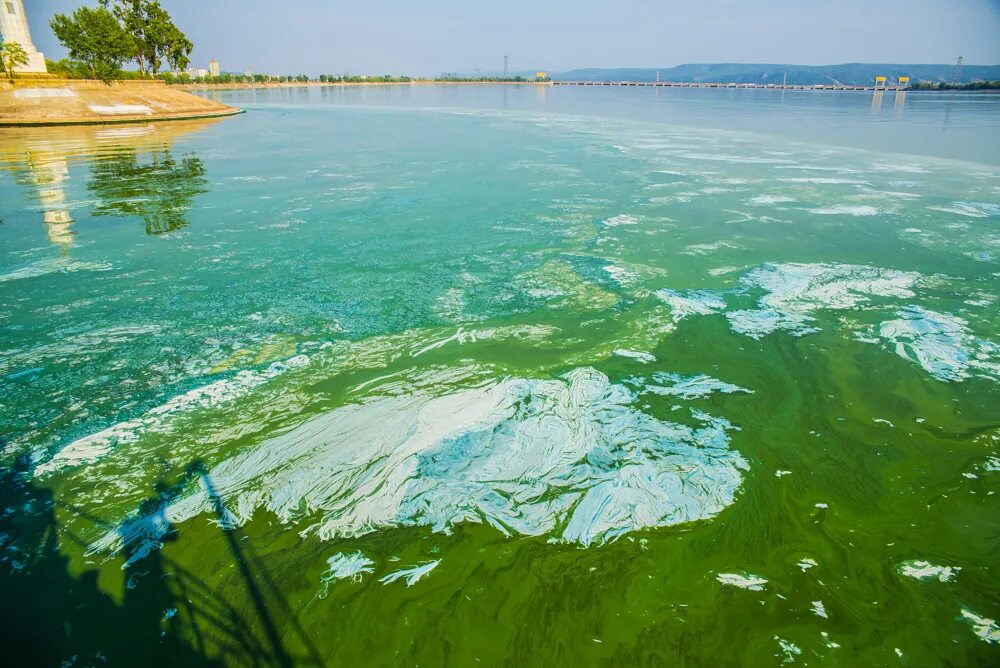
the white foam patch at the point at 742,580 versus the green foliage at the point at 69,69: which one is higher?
the green foliage at the point at 69,69

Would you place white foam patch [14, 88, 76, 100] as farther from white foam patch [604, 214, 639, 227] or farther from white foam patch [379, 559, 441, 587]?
white foam patch [379, 559, 441, 587]

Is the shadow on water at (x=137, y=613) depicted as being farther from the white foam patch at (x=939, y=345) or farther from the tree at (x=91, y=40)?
the tree at (x=91, y=40)

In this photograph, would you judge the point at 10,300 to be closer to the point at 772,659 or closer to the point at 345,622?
the point at 345,622

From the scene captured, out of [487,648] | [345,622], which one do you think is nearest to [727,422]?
[487,648]

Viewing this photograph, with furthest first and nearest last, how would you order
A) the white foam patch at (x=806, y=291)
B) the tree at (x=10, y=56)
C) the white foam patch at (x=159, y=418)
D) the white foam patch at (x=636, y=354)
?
1. the tree at (x=10, y=56)
2. the white foam patch at (x=806, y=291)
3. the white foam patch at (x=636, y=354)
4. the white foam patch at (x=159, y=418)

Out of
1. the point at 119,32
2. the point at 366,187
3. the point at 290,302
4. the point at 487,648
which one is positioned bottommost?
the point at 487,648

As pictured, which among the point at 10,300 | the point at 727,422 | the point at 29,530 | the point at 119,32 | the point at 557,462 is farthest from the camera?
the point at 119,32

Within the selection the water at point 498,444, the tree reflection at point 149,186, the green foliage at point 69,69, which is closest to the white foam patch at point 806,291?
the water at point 498,444
